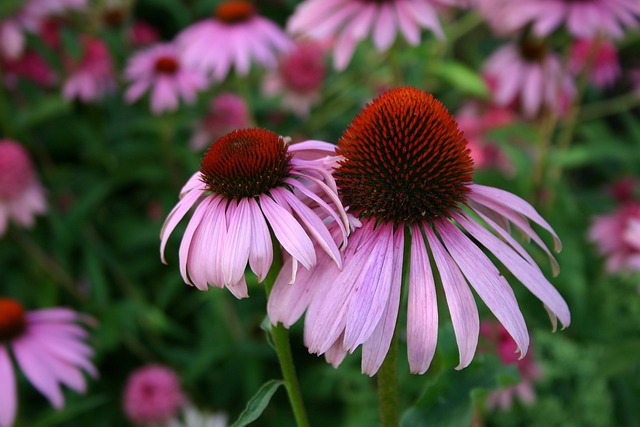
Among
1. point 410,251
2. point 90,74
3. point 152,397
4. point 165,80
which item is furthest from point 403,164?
point 90,74

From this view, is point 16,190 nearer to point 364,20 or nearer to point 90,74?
point 90,74

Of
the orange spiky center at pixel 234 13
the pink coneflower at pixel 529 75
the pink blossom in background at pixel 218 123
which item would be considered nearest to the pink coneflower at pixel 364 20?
the orange spiky center at pixel 234 13

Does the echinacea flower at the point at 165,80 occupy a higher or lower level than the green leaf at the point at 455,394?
higher

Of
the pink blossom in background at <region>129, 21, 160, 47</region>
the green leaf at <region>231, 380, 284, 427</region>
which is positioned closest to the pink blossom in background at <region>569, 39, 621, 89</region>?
the pink blossom in background at <region>129, 21, 160, 47</region>

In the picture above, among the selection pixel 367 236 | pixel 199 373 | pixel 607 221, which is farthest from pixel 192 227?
pixel 607 221

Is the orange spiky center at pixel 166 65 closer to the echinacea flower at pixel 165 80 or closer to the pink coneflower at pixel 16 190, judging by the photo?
the echinacea flower at pixel 165 80

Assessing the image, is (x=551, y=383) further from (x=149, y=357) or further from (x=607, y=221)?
(x=149, y=357)
